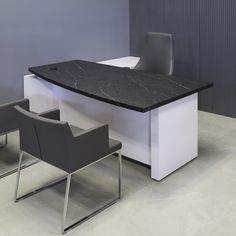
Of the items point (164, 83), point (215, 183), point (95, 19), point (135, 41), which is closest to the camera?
point (215, 183)

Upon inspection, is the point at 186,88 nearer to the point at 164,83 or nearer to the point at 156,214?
the point at 164,83

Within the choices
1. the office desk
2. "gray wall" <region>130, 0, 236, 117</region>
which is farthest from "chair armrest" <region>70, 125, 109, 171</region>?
"gray wall" <region>130, 0, 236, 117</region>

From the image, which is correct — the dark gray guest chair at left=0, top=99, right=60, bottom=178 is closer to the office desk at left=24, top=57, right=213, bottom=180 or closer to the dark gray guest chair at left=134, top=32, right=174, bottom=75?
the office desk at left=24, top=57, right=213, bottom=180

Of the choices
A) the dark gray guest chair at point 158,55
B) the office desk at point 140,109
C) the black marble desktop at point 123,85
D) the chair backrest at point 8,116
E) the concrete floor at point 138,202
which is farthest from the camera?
the dark gray guest chair at point 158,55

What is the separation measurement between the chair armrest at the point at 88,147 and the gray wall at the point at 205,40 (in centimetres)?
231

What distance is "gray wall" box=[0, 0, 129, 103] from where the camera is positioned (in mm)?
4324

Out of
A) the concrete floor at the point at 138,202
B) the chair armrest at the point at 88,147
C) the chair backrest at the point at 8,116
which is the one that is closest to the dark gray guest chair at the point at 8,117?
the chair backrest at the point at 8,116

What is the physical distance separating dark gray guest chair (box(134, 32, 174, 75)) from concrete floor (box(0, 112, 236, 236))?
38.9 inches

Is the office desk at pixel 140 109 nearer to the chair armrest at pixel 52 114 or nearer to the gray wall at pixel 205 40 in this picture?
the chair armrest at pixel 52 114

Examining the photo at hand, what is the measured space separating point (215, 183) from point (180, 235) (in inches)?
30.3

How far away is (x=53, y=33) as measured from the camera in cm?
466

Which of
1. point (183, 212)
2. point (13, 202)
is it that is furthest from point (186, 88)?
point (13, 202)

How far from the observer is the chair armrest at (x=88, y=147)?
2504 millimetres

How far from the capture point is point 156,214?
9.00 feet
